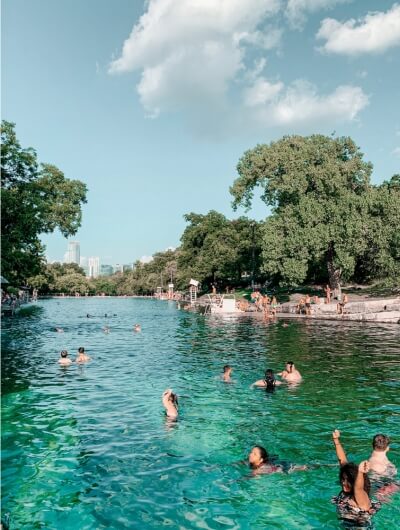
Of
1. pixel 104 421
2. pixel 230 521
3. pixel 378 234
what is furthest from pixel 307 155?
pixel 230 521

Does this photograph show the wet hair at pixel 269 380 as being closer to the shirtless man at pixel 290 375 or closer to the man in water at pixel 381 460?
the shirtless man at pixel 290 375

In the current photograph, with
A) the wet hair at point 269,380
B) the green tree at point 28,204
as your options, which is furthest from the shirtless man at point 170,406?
the green tree at point 28,204

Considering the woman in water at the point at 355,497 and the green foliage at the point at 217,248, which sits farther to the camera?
the green foliage at the point at 217,248

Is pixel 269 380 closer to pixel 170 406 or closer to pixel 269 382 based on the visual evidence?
pixel 269 382

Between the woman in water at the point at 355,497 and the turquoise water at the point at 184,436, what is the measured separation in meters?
0.24

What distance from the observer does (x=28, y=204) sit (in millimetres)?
39562

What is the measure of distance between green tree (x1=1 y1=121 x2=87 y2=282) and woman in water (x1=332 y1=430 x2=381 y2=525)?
112ft

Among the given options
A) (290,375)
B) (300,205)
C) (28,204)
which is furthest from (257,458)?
(300,205)

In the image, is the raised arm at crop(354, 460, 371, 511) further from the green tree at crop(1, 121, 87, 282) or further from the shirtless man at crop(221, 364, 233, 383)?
the green tree at crop(1, 121, 87, 282)

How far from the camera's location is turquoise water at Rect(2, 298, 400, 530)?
834cm

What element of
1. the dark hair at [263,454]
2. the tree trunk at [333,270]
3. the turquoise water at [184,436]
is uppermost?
the tree trunk at [333,270]

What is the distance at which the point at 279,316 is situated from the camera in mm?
47906

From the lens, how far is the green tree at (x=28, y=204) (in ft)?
124

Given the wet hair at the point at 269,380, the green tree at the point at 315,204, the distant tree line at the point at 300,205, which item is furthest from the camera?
the green tree at the point at 315,204
